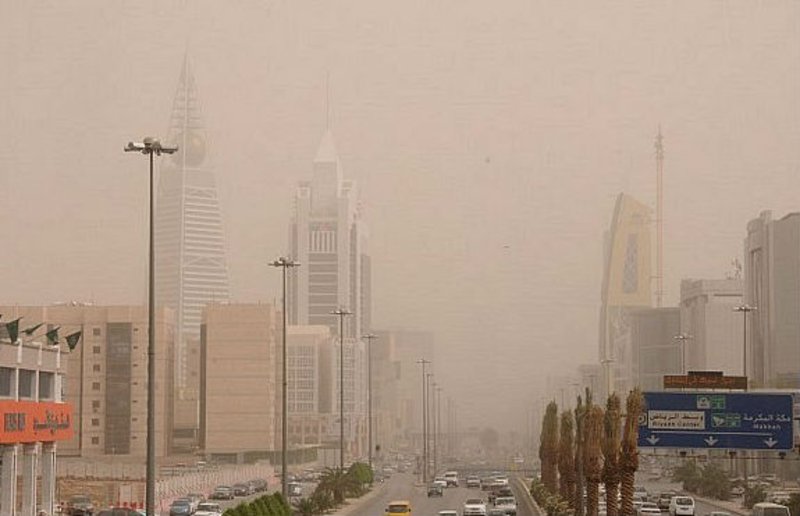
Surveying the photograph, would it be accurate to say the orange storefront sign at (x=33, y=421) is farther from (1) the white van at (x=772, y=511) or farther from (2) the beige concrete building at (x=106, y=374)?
(2) the beige concrete building at (x=106, y=374)

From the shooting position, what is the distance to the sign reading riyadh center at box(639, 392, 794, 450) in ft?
224

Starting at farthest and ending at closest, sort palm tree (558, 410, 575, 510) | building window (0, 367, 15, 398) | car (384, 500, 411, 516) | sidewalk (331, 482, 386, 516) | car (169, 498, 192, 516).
Result: sidewalk (331, 482, 386, 516) → car (169, 498, 192, 516) → palm tree (558, 410, 575, 510) → car (384, 500, 411, 516) → building window (0, 367, 15, 398)

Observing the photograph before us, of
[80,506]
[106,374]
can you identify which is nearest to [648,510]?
[80,506]

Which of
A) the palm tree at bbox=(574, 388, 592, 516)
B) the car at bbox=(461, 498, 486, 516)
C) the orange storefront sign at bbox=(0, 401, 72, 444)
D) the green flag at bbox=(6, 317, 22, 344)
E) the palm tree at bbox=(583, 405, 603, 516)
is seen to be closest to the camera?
the palm tree at bbox=(583, 405, 603, 516)

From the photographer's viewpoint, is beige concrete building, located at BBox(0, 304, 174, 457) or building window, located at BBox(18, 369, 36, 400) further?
beige concrete building, located at BBox(0, 304, 174, 457)

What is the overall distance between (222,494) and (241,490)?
5348 mm

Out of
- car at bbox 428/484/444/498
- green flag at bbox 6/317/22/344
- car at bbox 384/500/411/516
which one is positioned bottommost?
car at bbox 428/484/444/498

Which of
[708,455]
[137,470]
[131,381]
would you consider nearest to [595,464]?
[708,455]

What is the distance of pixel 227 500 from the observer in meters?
108

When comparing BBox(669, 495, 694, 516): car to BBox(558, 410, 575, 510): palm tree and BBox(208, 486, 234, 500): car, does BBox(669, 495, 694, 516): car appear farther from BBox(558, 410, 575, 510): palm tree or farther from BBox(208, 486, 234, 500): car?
BBox(208, 486, 234, 500): car

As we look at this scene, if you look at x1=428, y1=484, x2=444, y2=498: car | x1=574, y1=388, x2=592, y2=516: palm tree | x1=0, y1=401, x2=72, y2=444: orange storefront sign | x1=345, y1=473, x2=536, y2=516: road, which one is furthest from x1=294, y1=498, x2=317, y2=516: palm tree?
x1=428, y1=484, x2=444, y2=498: car

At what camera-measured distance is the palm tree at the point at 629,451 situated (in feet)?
198

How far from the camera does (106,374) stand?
628 feet

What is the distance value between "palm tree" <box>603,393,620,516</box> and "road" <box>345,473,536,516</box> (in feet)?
71.5
